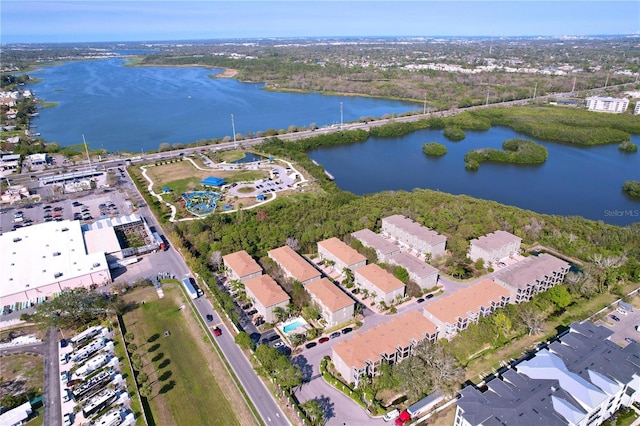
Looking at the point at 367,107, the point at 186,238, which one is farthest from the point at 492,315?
the point at 367,107

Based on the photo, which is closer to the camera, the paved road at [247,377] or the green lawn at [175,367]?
the paved road at [247,377]

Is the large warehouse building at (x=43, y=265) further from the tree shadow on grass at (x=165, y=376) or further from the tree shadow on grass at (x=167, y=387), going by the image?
the tree shadow on grass at (x=167, y=387)

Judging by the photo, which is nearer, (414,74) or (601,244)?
(601,244)

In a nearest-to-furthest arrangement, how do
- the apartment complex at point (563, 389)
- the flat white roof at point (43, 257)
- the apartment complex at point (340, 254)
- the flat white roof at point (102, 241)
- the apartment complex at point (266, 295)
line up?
1. the apartment complex at point (563, 389)
2. the apartment complex at point (266, 295)
3. the flat white roof at point (43, 257)
4. the apartment complex at point (340, 254)
5. the flat white roof at point (102, 241)

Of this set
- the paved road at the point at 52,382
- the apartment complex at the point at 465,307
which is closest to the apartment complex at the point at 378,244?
the apartment complex at the point at 465,307

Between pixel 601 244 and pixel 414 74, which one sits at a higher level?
pixel 414 74

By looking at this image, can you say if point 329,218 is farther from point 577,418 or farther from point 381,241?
point 577,418
